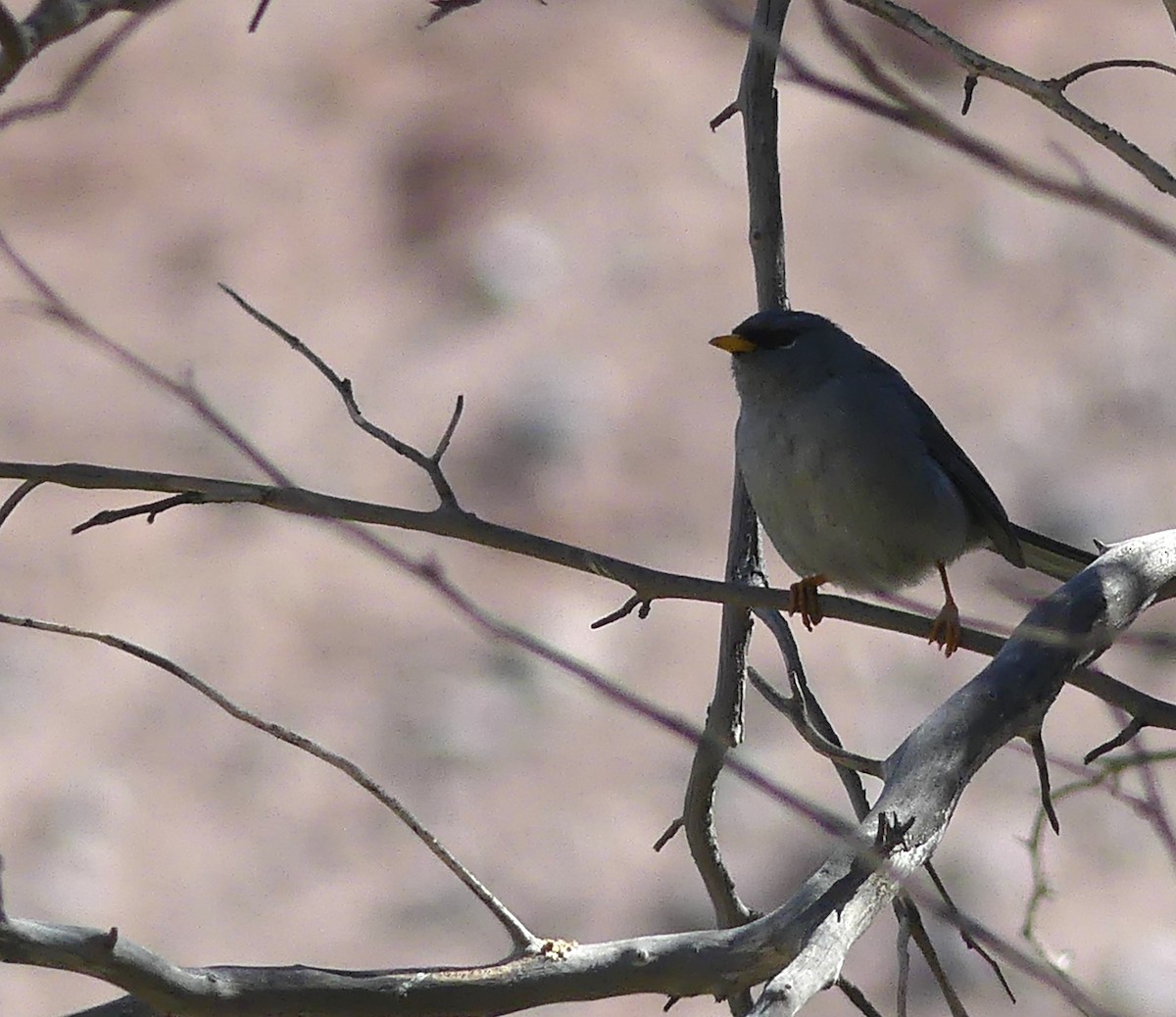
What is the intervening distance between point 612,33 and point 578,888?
11696 millimetres

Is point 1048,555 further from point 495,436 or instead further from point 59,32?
point 495,436

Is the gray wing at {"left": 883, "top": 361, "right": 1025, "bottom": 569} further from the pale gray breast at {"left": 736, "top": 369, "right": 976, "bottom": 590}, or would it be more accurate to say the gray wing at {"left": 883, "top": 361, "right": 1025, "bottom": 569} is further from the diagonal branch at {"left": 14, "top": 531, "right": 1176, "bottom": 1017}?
the diagonal branch at {"left": 14, "top": 531, "right": 1176, "bottom": 1017}

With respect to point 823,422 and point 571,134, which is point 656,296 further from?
point 823,422

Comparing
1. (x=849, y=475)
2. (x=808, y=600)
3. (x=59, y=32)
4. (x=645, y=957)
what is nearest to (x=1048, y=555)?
(x=849, y=475)

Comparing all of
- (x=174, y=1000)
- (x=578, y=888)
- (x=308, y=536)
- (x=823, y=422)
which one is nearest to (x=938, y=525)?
(x=823, y=422)

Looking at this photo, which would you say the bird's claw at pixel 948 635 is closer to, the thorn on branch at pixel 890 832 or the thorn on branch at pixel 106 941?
the thorn on branch at pixel 890 832

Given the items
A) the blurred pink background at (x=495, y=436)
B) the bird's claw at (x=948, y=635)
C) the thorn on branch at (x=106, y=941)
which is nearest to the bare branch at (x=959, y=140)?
the thorn on branch at (x=106, y=941)

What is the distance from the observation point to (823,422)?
5.21 m

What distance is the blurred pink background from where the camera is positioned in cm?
1250

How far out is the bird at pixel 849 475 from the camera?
5098 millimetres

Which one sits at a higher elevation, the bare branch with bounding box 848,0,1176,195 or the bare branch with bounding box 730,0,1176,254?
the bare branch with bounding box 848,0,1176,195

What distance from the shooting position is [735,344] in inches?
214

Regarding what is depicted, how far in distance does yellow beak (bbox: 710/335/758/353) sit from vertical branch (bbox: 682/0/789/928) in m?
0.42

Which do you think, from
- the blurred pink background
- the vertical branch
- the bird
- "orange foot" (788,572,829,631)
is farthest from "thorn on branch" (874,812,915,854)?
the blurred pink background
